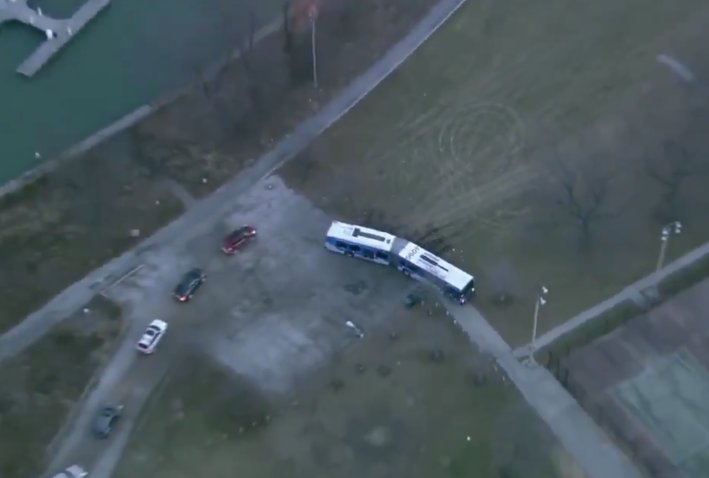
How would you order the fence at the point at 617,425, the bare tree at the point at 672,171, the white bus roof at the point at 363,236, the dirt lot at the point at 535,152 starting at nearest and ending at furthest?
the fence at the point at 617,425
the white bus roof at the point at 363,236
the dirt lot at the point at 535,152
the bare tree at the point at 672,171

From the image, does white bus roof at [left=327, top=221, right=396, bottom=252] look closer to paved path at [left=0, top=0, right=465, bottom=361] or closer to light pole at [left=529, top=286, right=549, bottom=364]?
paved path at [left=0, top=0, right=465, bottom=361]

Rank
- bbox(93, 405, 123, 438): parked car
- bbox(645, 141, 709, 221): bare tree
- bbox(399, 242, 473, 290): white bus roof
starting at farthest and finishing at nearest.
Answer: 1. bbox(645, 141, 709, 221): bare tree
2. bbox(399, 242, 473, 290): white bus roof
3. bbox(93, 405, 123, 438): parked car

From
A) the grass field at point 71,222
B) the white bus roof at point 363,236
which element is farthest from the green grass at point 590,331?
the grass field at point 71,222

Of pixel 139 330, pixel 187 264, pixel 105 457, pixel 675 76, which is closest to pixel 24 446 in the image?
pixel 105 457

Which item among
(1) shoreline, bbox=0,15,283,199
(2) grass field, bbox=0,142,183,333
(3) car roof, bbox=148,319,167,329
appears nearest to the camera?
(3) car roof, bbox=148,319,167,329

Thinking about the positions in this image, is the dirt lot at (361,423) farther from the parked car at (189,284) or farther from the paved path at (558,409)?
the parked car at (189,284)

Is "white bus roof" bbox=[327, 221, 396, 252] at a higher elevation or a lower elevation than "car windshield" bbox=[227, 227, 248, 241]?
lower

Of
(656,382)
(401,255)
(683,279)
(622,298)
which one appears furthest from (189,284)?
(683,279)

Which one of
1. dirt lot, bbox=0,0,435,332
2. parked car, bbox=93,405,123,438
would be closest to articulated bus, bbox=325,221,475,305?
dirt lot, bbox=0,0,435,332

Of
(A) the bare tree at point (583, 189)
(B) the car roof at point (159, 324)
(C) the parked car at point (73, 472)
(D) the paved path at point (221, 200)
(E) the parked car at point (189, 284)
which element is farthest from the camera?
(A) the bare tree at point (583, 189)
